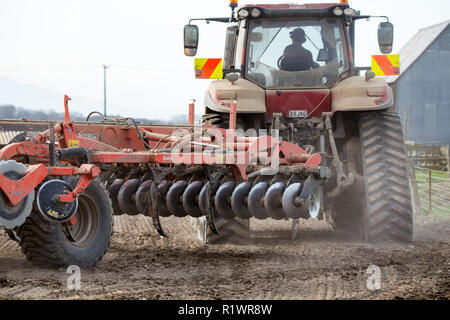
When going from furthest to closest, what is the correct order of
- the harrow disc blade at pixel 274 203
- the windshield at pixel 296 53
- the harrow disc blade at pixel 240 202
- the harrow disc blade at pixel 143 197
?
the windshield at pixel 296 53
the harrow disc blade at pixel 143 197
the harrow disc blade at pixel 240 202
the harrow disc blade at pixel 274 203

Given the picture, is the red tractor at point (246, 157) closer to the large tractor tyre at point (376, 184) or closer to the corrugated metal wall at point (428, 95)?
the large tractor tyre at point (376, 184)

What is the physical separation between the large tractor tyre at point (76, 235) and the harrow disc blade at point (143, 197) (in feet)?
2.02

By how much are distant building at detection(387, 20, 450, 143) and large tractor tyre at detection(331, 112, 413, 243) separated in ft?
76.8

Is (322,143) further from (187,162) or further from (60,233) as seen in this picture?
(60,233)

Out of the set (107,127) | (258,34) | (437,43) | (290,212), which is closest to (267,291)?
(290,212)

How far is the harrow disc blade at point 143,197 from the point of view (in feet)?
20.5

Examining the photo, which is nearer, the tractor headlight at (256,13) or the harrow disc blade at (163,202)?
the harrow disc blade at (163,202)

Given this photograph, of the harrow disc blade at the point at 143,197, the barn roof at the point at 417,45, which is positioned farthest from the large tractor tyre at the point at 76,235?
the barn roof at the point at 417,45

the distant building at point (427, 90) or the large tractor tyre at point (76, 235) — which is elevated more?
the distant building at point (427, 90)

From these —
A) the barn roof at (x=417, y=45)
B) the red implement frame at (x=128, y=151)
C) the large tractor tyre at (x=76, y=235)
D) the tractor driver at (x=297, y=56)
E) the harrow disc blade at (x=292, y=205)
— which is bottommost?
the large tractor tyre at (x=76, y=235)

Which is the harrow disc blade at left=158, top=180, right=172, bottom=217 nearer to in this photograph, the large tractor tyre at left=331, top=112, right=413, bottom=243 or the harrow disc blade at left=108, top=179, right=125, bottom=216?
the harrow disc blade at left=108, top=179, right=125, bottom=216

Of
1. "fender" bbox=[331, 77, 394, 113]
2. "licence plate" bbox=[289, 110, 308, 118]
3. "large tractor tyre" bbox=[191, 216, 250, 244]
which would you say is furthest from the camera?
"licence plate" bbox=[289, 110, 308, 118]

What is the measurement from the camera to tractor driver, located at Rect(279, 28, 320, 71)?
7.45m

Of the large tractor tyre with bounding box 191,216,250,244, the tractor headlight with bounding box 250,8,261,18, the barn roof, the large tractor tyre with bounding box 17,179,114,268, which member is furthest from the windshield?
the barn roof
